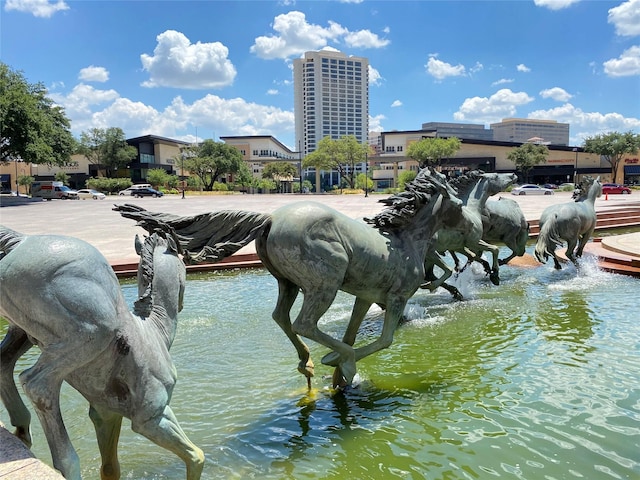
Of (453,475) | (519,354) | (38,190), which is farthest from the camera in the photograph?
(38,190)

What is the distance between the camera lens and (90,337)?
2.53 m

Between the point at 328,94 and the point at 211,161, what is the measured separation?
111 meters

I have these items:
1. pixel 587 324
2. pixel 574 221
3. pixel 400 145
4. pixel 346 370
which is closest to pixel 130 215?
pixel 346 370

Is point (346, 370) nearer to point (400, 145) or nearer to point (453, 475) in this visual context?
point (453, 475)

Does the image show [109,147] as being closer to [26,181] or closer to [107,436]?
[26,181]

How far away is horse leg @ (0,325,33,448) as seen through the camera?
9.66ft

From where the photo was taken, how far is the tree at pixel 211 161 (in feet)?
275

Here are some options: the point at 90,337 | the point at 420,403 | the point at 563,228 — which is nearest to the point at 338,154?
the point at 563,228

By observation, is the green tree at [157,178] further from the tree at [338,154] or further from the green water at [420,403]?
the green water at [420,403]

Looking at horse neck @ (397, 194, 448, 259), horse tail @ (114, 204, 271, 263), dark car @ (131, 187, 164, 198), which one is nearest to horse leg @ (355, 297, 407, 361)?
horse neck @ (397, 194, 448, 259)

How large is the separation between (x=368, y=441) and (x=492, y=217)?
779 cm

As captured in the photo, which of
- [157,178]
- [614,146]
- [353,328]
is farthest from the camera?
[157,178]

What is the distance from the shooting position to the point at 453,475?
382 centimetres

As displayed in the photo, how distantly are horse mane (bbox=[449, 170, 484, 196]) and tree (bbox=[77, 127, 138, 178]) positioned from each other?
85480 mm
